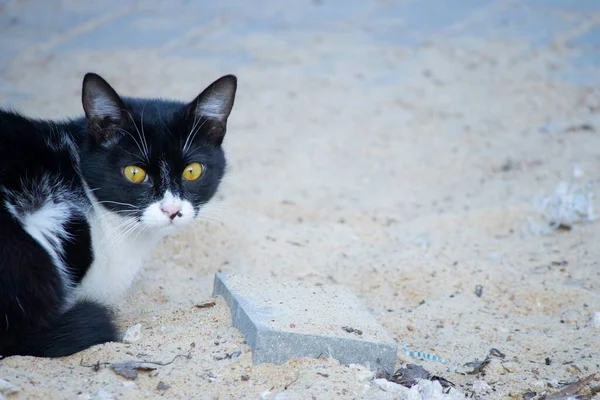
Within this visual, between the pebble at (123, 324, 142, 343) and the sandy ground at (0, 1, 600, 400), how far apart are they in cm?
2

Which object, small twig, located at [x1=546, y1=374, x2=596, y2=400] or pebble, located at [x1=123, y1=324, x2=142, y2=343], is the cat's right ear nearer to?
pebble, located at [x1=123, y1=324, x2=142, y2=343]

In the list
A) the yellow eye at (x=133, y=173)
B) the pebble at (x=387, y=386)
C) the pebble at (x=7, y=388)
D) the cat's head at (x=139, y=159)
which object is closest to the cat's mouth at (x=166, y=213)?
the cat's head at (x=139, y=159)

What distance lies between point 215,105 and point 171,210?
466 millimetres

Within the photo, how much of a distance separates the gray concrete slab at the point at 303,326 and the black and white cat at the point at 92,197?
1.28 ft

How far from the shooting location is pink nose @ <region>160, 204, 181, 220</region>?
2.57 m

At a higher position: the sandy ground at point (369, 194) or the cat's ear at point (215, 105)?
the cat's ear at point (215, 105)

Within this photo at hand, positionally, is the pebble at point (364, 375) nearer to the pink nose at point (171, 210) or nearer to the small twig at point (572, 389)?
the small twig at point (572, 389)

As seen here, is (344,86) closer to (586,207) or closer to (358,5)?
(358,5)

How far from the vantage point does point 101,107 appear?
253cm

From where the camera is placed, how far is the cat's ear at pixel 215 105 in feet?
8.84

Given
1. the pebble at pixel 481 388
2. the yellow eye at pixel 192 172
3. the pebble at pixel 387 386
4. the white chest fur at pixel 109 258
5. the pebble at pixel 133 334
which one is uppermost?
the yellow eye at pixel 192 172

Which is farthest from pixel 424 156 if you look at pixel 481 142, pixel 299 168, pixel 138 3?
pixel 138 3

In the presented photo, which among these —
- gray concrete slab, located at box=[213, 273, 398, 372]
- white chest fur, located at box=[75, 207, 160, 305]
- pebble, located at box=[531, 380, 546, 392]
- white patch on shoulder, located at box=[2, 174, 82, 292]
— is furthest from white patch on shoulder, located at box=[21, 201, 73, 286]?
pebble, located at box=[531, 380, 546, 392]

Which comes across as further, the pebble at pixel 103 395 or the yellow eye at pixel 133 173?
the yellow eye at pixel 133 173
